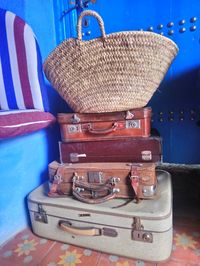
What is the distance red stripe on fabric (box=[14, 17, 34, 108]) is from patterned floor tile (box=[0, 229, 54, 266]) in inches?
22.6

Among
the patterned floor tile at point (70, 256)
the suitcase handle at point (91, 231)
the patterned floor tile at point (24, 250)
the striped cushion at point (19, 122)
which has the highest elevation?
the striped cushion at point (19, 122)

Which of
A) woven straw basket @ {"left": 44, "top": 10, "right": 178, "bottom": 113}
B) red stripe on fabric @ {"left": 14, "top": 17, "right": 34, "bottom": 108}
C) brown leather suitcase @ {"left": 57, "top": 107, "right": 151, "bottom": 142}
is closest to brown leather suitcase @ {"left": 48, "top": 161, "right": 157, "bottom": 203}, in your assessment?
brown leather suitcase @ {"left": 57, "top": 107, "right": 151, "bottom": 142}

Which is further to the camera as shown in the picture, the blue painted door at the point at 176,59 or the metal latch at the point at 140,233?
the blue painted door at the point at 176,59

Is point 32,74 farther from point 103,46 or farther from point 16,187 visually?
point 16,187

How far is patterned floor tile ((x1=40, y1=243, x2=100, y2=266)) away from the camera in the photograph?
70 centimetres

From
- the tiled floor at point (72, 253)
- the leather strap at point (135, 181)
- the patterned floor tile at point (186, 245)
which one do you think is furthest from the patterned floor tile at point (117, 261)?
the leather strap at point (135, 181)

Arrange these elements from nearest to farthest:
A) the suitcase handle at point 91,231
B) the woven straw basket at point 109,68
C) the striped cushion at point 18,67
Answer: the woven straw basket at point 109,68
the suitcase handle at point 91,231
the striped cushion at point 18,67

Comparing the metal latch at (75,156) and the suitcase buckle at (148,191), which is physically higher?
the metal latch at (75,156)

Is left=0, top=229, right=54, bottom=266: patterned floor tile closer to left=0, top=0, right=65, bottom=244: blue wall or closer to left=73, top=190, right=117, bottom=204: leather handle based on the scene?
left=0, top=0, right=65, bottom=244: blue wall

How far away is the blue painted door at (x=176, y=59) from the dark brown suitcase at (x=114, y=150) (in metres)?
0.33

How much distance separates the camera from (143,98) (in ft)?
2.43

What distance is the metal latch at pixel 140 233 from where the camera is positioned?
67 cm

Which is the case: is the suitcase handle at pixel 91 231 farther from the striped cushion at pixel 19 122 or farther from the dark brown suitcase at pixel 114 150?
the striped cushion at pixel 19 122

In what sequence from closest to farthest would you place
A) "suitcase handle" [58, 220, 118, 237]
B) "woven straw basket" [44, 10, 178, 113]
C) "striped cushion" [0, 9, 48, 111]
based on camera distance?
"woven straw basket" [44, 10, 178, 113] → "suitcase handle" [58, 220, 118, 237] → "striped cushion" [0, 9, 48, 111]
